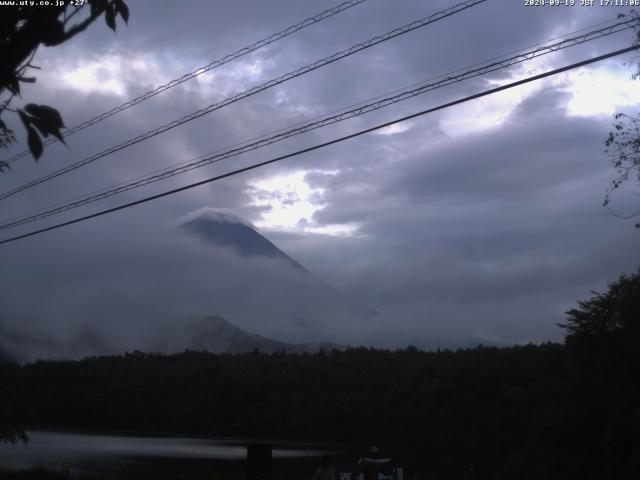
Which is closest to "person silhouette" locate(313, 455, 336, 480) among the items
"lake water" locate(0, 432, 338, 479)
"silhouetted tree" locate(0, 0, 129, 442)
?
"silhouetted tree" locate(0, 0, 129, 442)

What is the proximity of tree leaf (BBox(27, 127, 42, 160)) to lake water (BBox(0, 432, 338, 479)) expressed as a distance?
32.0 meters

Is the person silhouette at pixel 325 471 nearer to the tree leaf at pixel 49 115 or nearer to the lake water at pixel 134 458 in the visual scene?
the tree leaf at pixel 49 115

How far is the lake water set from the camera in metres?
44.3

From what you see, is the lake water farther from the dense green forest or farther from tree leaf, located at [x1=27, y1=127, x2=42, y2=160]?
tree leaf, located at [x1=27, y1=127, x2=42, y2=160]

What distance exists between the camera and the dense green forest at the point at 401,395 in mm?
28062

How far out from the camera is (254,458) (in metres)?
17.1

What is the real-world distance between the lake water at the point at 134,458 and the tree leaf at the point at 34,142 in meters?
32.0

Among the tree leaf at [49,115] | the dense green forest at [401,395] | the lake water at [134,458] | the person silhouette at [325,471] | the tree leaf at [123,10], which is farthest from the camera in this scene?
the lake water at [134,458]

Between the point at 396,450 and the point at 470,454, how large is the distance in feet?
22.1

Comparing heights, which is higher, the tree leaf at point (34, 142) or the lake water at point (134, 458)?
the tree leaf at point (34, 142)

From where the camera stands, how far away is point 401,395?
3585 inches

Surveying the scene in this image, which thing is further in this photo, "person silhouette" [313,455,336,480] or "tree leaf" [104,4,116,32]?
"person silhouette" [313,455,336,480]

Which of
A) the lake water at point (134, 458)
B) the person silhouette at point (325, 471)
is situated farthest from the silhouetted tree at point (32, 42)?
the lake water at point (134, 458)

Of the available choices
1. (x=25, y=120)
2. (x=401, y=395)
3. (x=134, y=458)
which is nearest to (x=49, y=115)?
(x=25, y=120)
